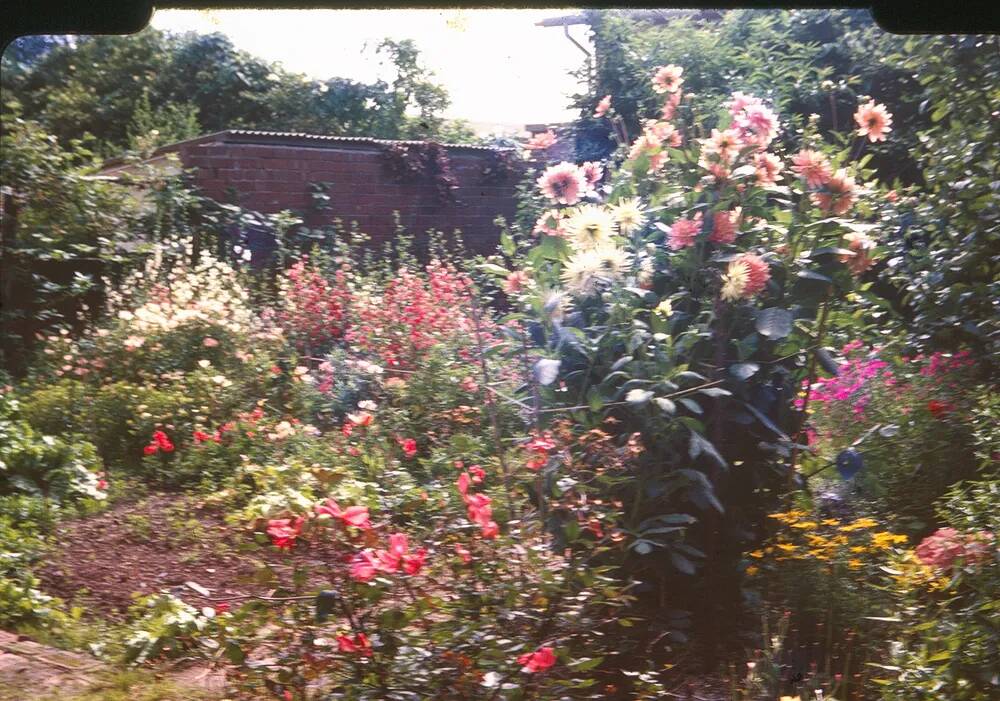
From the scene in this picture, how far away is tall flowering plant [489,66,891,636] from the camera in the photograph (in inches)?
90.4

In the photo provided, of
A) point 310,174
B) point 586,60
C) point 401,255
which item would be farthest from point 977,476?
point 310,174

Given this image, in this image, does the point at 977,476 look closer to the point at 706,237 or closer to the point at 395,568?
the point at 706,237

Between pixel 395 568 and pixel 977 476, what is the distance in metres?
1.69

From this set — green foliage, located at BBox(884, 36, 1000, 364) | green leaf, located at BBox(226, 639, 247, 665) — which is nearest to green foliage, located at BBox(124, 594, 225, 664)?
green leaf, located at BBox(226, 639, 247, 665)

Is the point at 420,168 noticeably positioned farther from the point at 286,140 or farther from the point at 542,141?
the point at 542,141

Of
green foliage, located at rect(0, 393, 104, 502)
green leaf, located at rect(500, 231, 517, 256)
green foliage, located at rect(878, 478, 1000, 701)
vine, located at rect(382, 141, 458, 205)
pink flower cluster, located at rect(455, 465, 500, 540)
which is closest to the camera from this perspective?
green foliage, located at rect(878, 478, 1000, 701)

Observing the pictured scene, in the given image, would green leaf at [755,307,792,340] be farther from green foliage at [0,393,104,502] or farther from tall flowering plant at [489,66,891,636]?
green foliage at [0,393,104,502]

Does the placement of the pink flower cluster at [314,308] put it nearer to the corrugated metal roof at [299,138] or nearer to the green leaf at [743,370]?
the corrugated metal roof at [299,138]

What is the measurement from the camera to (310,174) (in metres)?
3.27

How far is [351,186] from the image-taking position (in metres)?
3.22

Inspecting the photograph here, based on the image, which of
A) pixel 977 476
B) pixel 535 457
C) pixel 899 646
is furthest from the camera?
pixel 977 476

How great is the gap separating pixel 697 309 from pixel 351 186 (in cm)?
142

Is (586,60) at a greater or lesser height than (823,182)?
greater

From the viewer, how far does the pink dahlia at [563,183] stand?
242cm
